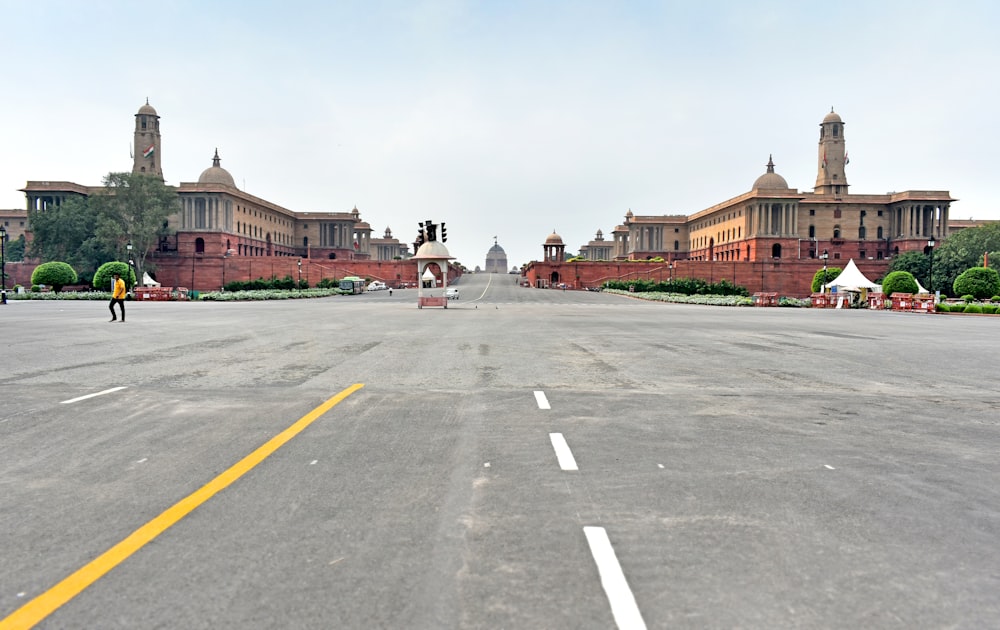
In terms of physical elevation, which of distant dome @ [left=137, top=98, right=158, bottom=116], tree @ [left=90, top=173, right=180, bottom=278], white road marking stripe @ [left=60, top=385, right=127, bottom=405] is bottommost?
white road marking stripe @ [left=60, top=385, right=127, bottom=405]

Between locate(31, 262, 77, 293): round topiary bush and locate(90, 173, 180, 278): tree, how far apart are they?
866 inches

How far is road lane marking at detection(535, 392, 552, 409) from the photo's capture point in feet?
25.7

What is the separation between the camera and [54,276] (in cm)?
5422

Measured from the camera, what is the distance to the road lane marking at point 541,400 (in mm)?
7840

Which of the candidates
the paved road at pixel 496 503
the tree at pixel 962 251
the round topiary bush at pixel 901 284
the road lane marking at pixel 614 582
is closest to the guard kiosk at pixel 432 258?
the paved road at pixel 496 503

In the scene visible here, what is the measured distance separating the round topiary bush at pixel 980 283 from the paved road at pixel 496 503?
1849 inches

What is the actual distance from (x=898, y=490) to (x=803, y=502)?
879 millimetres

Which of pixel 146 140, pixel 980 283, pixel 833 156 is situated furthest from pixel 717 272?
pixel 146 140

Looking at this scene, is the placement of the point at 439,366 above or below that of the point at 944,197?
below

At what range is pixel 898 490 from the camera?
470 centimetres

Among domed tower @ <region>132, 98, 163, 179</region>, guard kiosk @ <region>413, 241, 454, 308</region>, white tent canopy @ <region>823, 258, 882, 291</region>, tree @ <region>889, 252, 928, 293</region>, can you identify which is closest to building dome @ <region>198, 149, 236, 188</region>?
domed tower @ <region>132, 98, 163, 179</region>

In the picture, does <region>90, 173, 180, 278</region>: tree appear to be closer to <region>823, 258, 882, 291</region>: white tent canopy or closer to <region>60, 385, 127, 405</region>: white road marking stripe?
<region>823, 258, 882, 291</region>: white tent canopy

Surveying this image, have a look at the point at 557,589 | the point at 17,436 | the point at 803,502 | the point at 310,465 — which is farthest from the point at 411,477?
the point at 17,436

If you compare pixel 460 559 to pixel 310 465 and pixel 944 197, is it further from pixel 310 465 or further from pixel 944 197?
pixel 944 197
